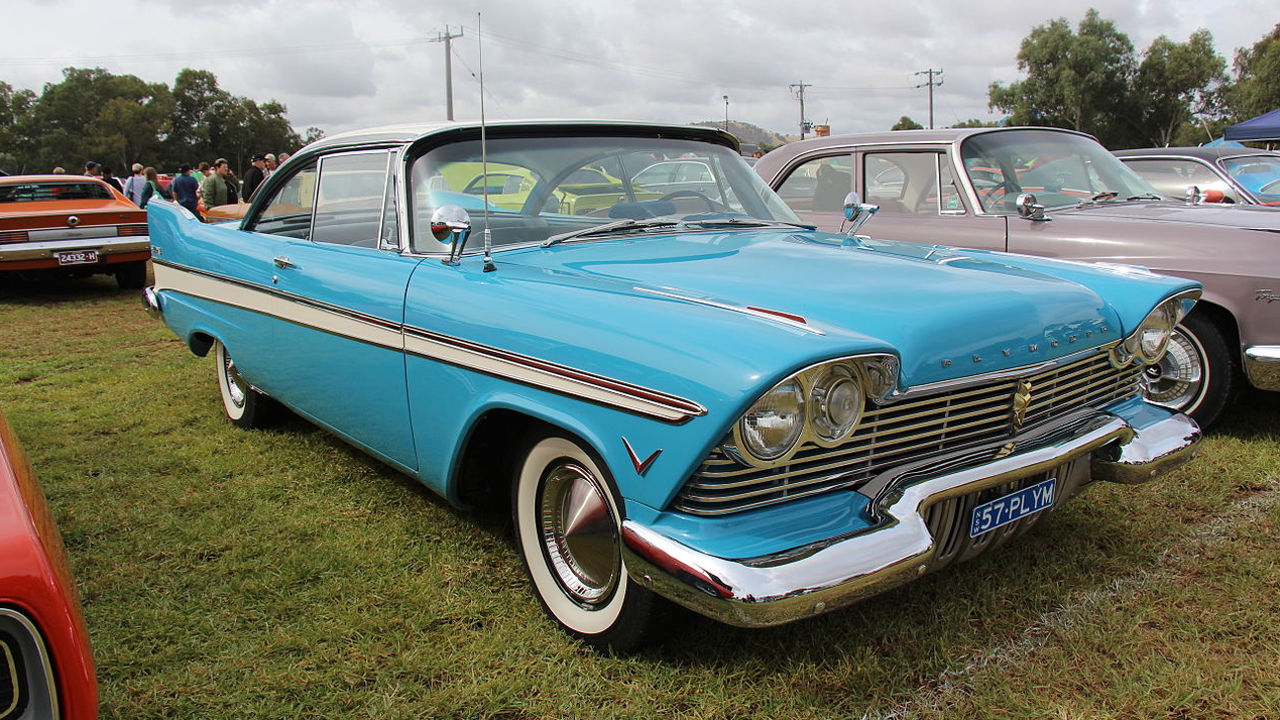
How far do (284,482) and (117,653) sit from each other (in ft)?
4.33

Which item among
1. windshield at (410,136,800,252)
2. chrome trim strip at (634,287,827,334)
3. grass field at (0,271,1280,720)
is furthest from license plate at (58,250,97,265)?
chrome trim strip at (634,287,827,334)

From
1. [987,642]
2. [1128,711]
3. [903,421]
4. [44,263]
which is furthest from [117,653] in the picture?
[44,263]

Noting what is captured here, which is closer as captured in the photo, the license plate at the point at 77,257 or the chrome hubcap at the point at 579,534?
the chrome hubcap at the point at 579,534

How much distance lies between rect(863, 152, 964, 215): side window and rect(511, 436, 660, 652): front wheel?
3217 mm

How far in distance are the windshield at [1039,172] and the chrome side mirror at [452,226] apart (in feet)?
10.2

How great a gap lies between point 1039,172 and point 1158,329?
2283 millimetres

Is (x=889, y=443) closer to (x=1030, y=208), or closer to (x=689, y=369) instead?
(x=689, y=369)

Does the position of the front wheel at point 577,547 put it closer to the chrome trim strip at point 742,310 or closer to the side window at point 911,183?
the chrome trim strip at point 742,310

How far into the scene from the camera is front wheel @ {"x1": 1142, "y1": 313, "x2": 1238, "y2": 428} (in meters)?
3.97

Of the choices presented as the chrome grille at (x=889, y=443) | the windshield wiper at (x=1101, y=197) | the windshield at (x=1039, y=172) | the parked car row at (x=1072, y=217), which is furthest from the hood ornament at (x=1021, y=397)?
the windshield wiper at (x=1101, y=197)

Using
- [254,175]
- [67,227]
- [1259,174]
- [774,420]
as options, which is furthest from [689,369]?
[254,175]

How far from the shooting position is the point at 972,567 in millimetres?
2781

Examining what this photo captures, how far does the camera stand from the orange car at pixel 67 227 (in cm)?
→ 867

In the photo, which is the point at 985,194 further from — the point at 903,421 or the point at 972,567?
the point at 903,421
